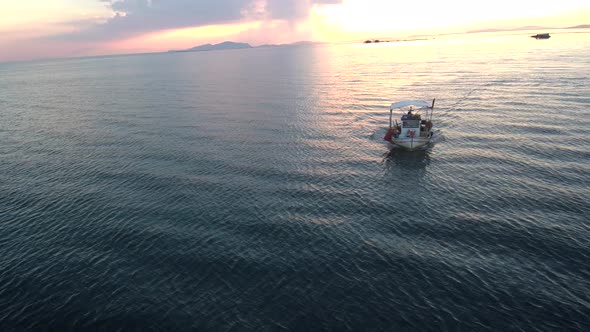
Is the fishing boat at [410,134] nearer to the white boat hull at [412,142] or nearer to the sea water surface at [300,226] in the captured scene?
the white boat hull at [412,142]

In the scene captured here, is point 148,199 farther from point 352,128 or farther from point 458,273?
point 352,128

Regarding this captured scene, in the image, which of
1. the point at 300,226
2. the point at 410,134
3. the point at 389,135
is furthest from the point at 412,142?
the point at 300,226

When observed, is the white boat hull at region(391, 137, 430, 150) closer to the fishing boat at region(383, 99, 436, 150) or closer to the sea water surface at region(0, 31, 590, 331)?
the fishing boat at region(383, 99, 436, 150)

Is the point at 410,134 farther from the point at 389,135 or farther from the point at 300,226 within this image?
the point at 300,226

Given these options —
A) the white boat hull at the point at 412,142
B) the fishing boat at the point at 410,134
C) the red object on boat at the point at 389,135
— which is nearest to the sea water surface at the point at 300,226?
the white boat hull at the point at 412,142

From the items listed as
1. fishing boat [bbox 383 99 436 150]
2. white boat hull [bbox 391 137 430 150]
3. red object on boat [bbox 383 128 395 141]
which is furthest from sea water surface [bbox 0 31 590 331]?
Result: red object on boat [bbox 383 128 395 141]

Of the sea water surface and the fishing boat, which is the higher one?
the fishing boat
